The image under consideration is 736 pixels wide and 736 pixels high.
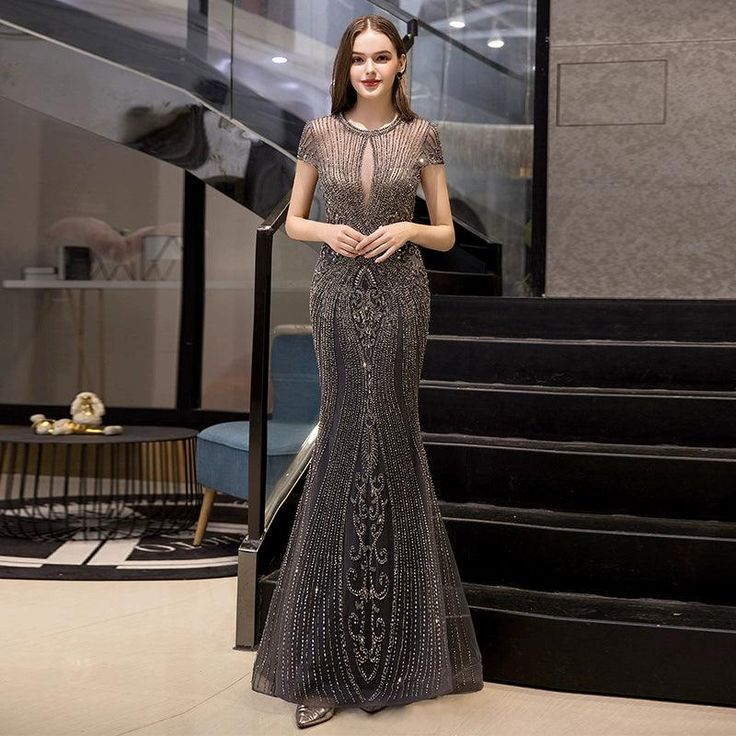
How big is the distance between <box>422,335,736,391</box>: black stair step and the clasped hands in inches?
64.8

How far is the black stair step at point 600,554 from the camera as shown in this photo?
3.36m

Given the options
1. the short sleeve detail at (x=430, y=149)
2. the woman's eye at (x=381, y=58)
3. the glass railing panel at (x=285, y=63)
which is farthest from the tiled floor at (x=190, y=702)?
the glass railing panel at (x=285, y=63)

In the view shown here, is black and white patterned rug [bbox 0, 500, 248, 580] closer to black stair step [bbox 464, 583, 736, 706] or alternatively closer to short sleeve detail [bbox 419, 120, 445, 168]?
black stair step [bbox 464, 583, 736, 706]

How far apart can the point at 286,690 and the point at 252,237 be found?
4.58 m

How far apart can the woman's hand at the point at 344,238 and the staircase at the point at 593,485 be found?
3.70 feet

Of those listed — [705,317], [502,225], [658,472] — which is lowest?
[658,472]

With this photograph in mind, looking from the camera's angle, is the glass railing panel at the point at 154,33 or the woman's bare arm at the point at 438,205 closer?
the woman's bare arm at the point at 438,205

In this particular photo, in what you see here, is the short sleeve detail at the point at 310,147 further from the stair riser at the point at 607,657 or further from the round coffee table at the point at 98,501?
the round coffee table at the point at 98,501

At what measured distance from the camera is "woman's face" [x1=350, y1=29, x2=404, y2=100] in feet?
9.42

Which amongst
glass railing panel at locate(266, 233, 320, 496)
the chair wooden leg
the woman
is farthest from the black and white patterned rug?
the woman

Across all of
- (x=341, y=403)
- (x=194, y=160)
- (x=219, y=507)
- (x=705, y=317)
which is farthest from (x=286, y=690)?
(x=219, y=507)

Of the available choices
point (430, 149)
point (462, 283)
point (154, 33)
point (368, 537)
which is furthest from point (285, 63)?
point (368, 537)

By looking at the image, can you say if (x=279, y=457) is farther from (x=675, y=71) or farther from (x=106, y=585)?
(x=675, y=71)

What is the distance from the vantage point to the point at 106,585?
4398mm
